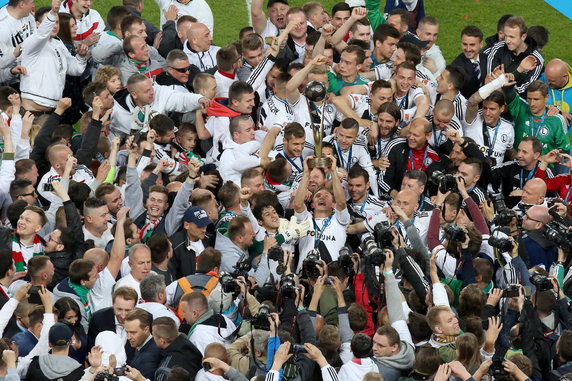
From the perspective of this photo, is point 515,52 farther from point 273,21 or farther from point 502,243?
point 502,243

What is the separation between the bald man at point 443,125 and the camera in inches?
534

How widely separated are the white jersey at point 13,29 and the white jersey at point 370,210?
13.8 feet

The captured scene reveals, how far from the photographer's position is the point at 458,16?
61.7 feet

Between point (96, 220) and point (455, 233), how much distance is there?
10.5ft

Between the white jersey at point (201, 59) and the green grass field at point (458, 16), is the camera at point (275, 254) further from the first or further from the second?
the green grass field at point (458, 16)

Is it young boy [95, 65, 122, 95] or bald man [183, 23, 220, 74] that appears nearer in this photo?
young boy [95, 65, 122, 95]

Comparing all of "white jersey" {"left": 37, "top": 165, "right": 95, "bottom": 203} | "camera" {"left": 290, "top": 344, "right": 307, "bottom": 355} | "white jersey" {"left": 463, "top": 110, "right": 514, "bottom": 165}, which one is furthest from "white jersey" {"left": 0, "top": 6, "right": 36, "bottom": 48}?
"camera" {"left": 290, "top": 344, "right": 307, "bottom": 355}

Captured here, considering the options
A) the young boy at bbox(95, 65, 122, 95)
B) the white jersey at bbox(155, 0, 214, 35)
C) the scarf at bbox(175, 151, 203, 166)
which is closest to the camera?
Answer: the scarf at bbox(175, 151, 203, 166)

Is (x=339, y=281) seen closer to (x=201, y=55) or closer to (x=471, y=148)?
(x=471, y=148)

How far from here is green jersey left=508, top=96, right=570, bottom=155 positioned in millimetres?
14172

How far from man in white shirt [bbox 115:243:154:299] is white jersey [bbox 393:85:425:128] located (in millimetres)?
3972

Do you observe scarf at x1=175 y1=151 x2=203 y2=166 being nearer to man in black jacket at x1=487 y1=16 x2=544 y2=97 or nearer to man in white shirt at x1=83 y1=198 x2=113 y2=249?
man in white shirt at x1=83 y1=198 x2=113 y2=249

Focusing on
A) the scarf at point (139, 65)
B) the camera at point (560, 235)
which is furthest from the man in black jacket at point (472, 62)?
the camera at point (560, 235)

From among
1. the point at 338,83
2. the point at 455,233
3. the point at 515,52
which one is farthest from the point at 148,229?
the point at 515,52
